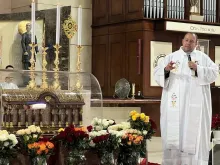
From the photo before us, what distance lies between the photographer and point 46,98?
706 centimetres

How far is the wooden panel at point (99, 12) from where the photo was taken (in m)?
14.0

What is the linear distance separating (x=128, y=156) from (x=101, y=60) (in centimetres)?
767

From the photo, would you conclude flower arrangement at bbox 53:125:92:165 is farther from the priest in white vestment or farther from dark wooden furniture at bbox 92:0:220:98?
dark wooden furniture at bbox 92:0:220:98

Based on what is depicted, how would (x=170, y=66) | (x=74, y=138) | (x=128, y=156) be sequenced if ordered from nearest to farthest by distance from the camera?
(x=74, y=138) < (x=128, y=156) < (x=170, y=66)

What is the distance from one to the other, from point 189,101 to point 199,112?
218 millimetres

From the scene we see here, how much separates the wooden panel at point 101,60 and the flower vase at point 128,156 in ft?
23.9

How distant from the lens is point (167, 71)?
8.55 metres

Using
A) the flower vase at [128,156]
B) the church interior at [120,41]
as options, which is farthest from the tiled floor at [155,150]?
the flower vase at [128,156]

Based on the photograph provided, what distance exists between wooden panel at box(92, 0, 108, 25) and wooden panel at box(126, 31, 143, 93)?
98 centimetres

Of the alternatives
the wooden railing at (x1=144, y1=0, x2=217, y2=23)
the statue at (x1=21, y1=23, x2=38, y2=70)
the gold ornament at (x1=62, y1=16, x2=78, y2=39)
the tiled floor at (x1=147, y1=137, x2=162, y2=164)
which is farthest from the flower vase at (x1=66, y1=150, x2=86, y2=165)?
the wooden railing at (x1=144, y1=0, x2=217, y2=23)

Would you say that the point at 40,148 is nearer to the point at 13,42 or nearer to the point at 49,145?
the point at 49,145

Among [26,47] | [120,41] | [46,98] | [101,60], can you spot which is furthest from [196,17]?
[46,98]

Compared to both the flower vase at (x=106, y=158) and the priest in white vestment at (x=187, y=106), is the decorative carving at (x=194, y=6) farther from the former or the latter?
the flower vase at (x=106, y=158)

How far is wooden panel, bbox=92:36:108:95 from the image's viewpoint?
1396 cm
